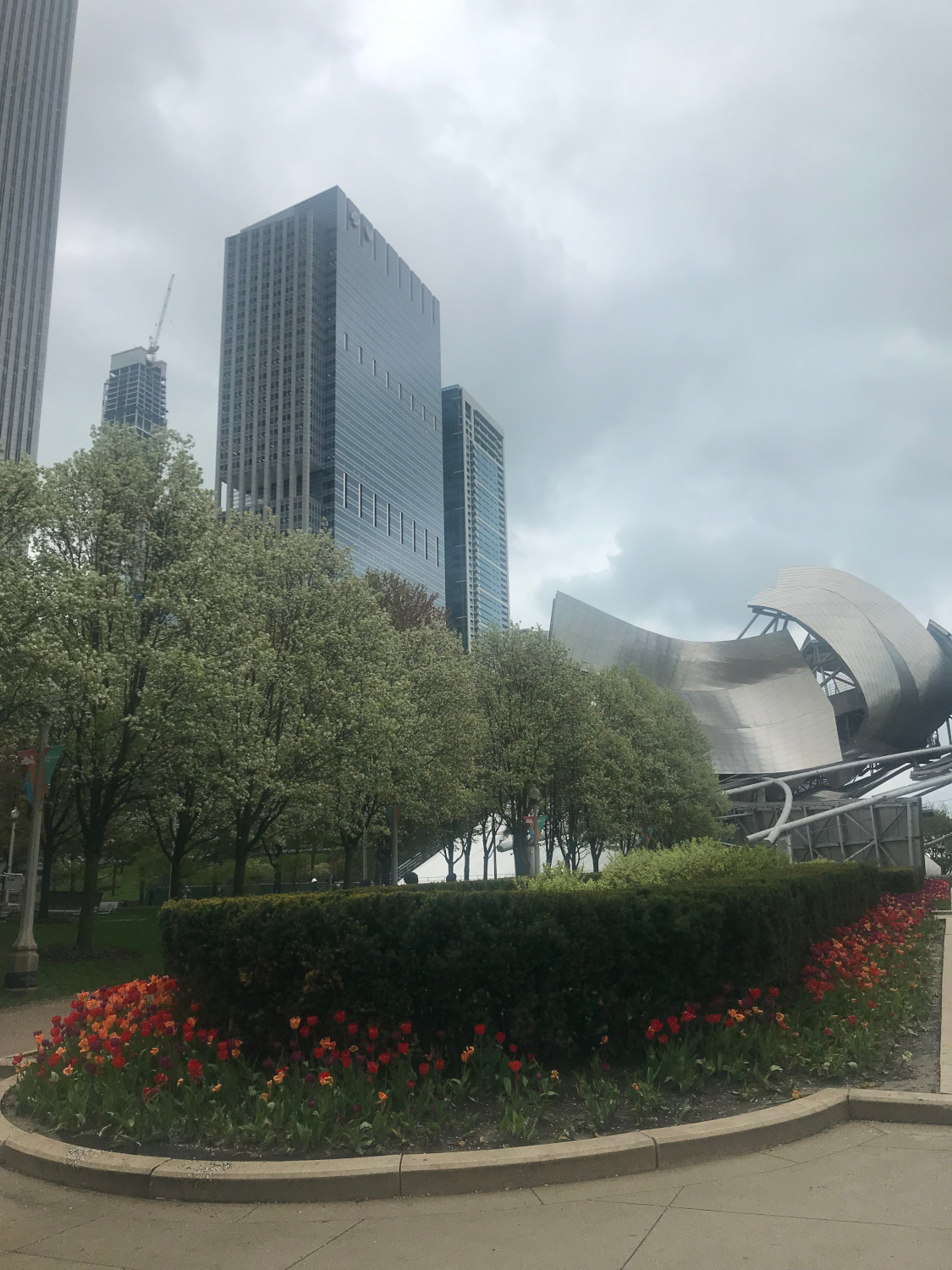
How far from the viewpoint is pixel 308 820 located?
26906 mm

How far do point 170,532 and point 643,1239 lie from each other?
19195 millimetres

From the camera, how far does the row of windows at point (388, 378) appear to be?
160 m

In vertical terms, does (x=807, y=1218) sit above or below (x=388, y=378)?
below

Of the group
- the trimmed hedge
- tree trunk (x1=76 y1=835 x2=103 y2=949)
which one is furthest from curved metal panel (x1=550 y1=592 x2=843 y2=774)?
the trimmed hedge

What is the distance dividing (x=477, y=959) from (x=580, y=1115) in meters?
1.42

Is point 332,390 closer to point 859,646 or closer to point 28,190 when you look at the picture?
point 28,190

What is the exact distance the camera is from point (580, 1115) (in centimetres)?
662

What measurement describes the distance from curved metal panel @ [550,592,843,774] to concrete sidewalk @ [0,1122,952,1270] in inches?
3100

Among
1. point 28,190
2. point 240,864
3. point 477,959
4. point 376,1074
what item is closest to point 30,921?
point 240,864

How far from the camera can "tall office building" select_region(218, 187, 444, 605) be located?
14612 centimetres

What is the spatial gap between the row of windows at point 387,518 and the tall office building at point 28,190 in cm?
4634

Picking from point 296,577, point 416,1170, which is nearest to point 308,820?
point 296,577

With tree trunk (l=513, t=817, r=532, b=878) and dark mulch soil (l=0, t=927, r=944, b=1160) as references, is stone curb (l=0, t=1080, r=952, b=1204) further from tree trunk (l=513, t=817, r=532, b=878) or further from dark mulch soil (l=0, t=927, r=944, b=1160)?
tree trunk (l=513, t=817, r=532, b=878)

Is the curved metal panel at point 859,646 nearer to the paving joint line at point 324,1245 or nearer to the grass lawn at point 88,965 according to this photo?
the grass lawn at point 88,965
